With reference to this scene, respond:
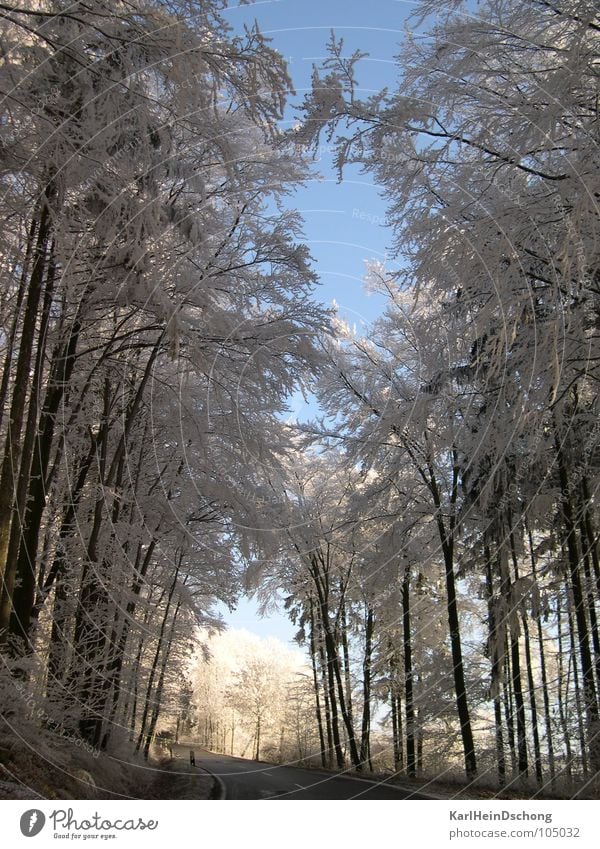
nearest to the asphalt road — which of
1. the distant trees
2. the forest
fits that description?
the forest

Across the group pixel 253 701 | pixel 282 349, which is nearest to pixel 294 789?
pixel 282 349

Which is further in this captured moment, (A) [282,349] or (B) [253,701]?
(B) [253,701]

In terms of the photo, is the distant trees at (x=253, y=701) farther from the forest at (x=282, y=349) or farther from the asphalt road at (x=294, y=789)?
the asphalt road at (x=294, y=789)

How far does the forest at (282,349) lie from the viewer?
5.02m

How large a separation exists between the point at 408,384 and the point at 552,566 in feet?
11.4

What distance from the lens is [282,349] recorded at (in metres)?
7.72

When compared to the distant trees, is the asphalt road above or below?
below

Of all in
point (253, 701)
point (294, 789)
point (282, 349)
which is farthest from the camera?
point (253, 701)

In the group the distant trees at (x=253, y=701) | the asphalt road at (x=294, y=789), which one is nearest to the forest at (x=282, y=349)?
the asphalt road at (x=294, y=789)

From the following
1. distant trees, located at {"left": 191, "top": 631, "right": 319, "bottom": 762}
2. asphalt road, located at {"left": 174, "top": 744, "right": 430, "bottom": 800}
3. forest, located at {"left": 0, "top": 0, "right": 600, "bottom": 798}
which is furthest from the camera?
distant trees, located at {"left": 191, "top": 631, "right": 319, "bottom": 762}

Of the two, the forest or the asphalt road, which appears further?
the asphalt road

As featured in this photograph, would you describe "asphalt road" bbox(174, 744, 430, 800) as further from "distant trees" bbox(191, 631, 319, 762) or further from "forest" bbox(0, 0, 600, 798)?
"distant trees" bbox(191, 631, 319, 762)

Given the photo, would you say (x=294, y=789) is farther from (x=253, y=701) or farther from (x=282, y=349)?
A: (x=253, y=701)

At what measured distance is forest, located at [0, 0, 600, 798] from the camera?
16.5 feet
